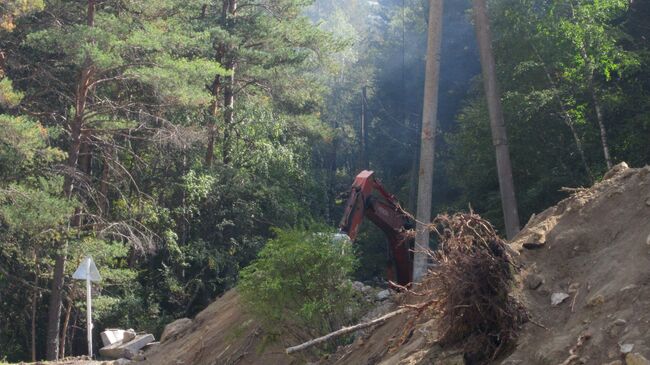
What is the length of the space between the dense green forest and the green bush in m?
4.49

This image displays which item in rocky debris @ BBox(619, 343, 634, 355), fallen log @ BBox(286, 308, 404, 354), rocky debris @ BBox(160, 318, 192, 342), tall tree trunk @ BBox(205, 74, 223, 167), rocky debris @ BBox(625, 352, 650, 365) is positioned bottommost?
rocky debris @ BBox(160, 318, 192, 342)

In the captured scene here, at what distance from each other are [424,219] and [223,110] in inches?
581

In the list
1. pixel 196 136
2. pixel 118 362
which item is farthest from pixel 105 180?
pixel 118 362

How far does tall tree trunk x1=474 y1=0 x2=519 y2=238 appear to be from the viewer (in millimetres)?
20266

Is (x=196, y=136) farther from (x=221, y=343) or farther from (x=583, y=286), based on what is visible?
(x=583, y=286)

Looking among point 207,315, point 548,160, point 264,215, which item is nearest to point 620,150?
point 548,160

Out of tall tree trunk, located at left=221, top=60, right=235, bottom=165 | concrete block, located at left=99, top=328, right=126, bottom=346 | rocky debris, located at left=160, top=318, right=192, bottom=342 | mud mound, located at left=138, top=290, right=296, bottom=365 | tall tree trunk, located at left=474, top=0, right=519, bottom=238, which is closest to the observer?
mud mound, located at left=138, top=290, right=296, bottom=365

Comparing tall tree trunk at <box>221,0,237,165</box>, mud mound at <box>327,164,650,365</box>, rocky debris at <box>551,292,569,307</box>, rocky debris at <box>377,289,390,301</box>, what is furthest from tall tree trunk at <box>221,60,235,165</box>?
rocky debris at <box>551,292,569,307</box>

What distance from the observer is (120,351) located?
21.9m

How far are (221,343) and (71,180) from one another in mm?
9808

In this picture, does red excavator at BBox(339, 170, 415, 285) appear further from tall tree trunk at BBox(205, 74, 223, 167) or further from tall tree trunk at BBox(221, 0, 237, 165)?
tall tree trunk at BBox(221, 0, 237, 165)

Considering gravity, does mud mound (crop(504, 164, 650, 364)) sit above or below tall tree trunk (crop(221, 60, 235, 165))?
below

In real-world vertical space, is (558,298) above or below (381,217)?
below

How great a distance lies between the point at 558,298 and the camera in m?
9.17
